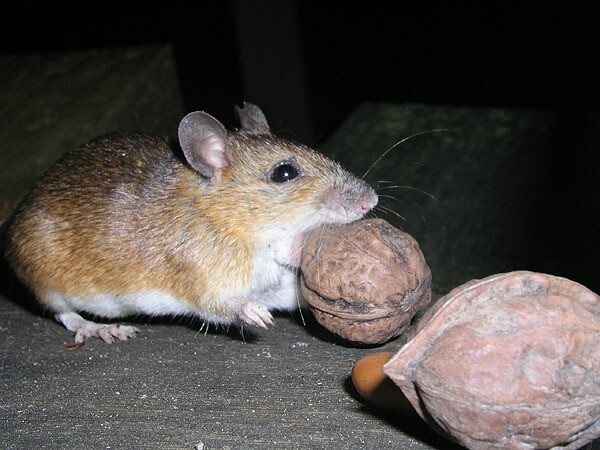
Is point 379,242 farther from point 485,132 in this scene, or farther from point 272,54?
point 272,54

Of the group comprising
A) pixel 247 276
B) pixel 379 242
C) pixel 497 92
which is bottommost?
pixel 497 92

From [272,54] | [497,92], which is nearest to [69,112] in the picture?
[272,54]

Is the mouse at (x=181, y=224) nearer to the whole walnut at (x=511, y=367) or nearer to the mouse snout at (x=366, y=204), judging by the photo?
the mouse snout at (x=366, y=204)

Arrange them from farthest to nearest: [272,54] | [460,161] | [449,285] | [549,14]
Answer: [549,14]
[272,54]
[460,161]
[449,285]

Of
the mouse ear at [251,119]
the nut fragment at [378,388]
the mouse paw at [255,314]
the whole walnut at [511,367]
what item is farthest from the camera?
the mouse ear at [251,119]

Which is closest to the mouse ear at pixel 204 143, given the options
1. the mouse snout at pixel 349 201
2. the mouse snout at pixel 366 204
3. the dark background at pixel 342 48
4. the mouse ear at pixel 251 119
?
the mouse ear at pixel 251 119

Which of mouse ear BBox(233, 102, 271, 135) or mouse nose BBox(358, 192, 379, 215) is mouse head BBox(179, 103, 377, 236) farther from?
mouse ear BBox(233, 102, 271, 135)
